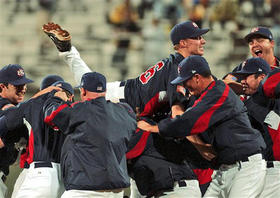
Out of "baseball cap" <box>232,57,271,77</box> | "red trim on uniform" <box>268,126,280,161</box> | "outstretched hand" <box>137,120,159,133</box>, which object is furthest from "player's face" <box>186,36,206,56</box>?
"red trim on uniform" <box>268,126,280,161</box>

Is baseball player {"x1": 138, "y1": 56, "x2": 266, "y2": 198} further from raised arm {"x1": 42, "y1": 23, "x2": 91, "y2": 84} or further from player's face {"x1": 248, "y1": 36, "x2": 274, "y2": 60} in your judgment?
player's face {"x1": 248, "y1": 36, "x2": 274, "y2": 60}

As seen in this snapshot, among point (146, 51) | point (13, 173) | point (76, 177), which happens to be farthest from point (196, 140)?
point (146, 51)

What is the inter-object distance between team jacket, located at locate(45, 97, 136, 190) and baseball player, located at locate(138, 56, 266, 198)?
46cm

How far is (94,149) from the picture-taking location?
4758 millimetres

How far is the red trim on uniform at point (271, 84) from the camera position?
522 centimetres

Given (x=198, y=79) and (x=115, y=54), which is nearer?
(x=198, y=79)

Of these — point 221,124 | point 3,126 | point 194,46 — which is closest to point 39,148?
point 3,126

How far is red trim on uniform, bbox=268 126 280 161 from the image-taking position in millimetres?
5551

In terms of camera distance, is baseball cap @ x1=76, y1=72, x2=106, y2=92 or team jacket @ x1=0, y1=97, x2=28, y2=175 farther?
team jacket @ x1=0, y1=97, x2=28, y2=175

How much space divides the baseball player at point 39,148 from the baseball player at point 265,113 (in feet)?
6.42

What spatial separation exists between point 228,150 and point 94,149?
1220 mm

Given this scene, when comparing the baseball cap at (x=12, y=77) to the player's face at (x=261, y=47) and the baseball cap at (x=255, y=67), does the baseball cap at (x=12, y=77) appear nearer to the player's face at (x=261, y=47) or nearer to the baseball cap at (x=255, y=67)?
the baseball cap at (x=255, y=67)

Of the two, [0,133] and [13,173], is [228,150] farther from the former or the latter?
[13,173]

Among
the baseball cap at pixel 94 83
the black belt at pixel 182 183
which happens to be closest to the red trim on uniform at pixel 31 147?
the baseball cap at pixel 94 83
